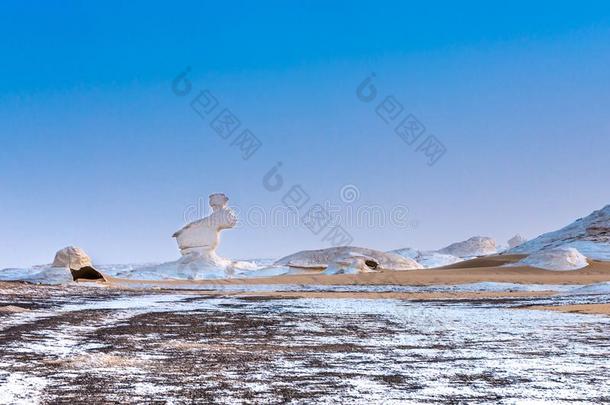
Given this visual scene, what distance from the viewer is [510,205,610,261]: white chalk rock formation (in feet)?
233

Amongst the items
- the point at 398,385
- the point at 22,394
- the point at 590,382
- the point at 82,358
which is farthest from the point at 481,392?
the point at 82,358

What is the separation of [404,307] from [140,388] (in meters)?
16.3

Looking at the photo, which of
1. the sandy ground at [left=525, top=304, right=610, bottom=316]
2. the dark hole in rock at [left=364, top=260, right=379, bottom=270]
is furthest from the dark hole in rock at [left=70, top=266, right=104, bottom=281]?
the sandy ground at [left=525, top=304, right=610, bottom=316]

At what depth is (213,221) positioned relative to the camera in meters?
65.1

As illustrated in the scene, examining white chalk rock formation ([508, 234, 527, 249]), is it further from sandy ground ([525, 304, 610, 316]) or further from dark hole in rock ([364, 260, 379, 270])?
sandy ground ([525, 304, 610, 316])

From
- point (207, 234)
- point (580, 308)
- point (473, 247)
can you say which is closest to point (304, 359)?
point (580, 308)

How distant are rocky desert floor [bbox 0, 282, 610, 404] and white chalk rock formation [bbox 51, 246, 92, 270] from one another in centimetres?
3201

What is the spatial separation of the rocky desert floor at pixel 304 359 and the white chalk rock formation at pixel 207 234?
150 feet

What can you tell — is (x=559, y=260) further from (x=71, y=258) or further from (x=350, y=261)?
(x=71, y=258)

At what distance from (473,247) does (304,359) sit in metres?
151

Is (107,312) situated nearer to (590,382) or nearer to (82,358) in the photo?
(82,358)

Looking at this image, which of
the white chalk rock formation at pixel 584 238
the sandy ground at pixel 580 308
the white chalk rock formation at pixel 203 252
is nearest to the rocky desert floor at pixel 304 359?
the sandy ground at pixel 580 308

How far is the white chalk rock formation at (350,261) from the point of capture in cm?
6053

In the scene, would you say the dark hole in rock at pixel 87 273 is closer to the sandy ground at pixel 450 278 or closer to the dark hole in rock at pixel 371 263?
the sandy ground at pixel 450 278
